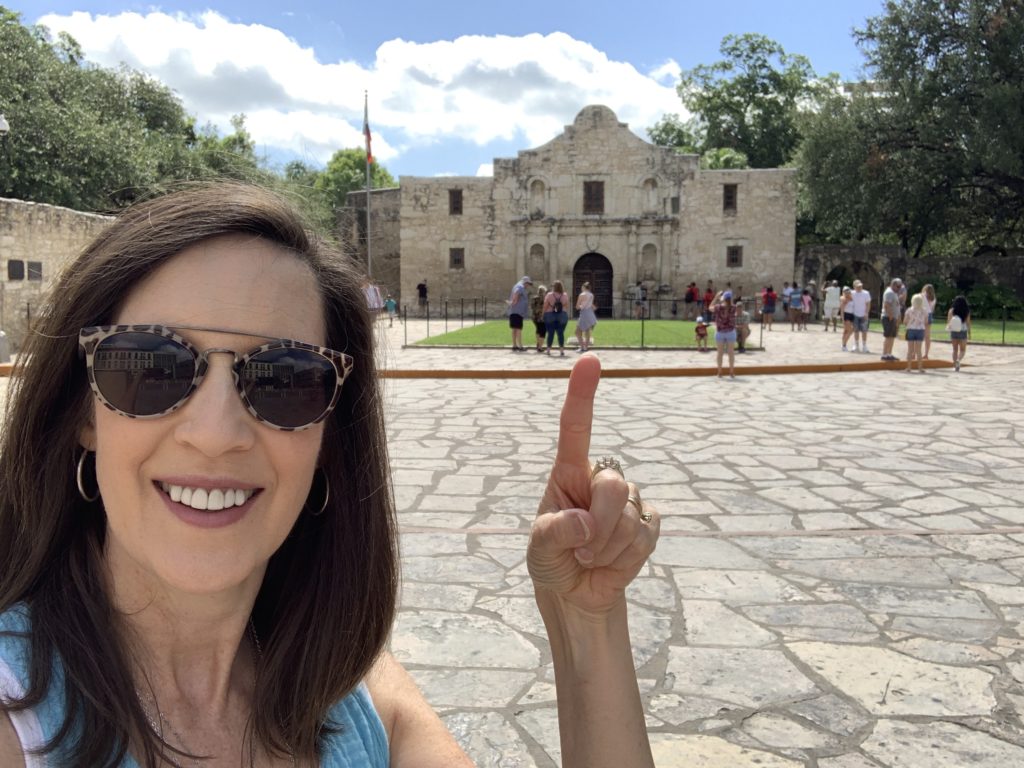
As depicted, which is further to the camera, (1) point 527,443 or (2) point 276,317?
(1) point 527,443

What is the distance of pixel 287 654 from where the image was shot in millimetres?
1473

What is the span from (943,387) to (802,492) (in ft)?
25.5

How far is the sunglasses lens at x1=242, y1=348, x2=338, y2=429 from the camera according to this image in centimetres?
135

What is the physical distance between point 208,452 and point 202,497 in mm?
72

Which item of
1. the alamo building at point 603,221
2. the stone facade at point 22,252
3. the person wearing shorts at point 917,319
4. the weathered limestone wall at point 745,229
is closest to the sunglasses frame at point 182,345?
the person wearing shorts at point 917,319

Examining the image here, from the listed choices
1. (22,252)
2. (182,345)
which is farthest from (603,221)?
(182,345)

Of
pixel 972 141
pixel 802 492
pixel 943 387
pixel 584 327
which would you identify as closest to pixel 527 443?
pixel 802 492

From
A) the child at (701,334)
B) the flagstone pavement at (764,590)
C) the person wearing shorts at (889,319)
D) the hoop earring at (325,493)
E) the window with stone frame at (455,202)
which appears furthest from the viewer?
the window with stone frame at (455,202)

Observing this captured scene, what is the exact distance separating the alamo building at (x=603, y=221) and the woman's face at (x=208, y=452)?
35.4 m

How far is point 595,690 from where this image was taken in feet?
5.23

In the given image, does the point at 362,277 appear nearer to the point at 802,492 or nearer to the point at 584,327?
the point at 802,492

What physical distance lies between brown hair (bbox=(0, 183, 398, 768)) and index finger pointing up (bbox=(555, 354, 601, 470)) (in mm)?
385

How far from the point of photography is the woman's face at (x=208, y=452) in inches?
50.2

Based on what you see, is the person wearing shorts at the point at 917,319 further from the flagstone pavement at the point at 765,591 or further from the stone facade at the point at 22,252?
the stone facade at the point at 22,252
